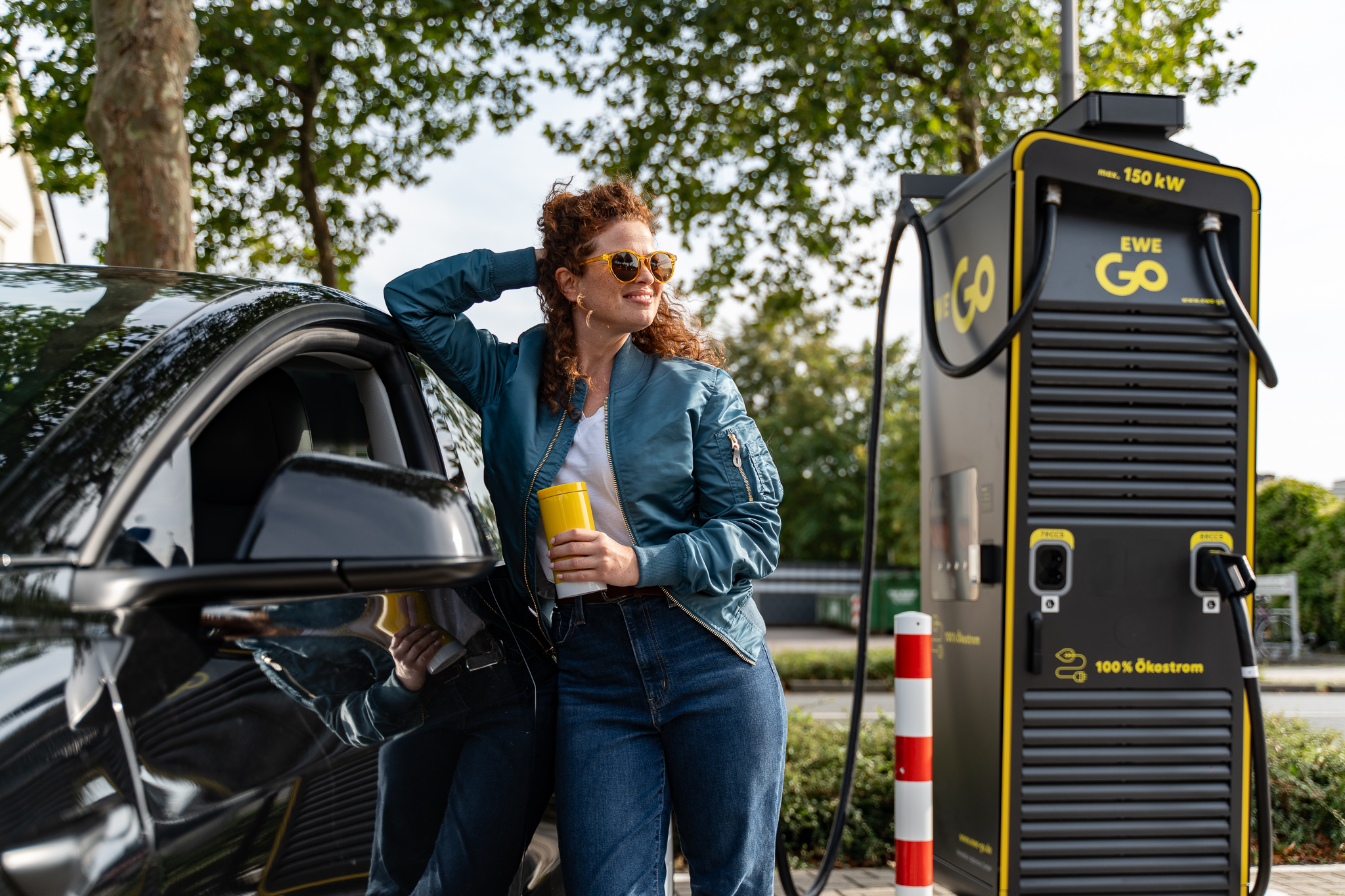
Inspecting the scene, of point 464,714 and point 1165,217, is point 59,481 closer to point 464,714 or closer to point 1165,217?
point 464,714

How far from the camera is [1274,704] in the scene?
14211mm

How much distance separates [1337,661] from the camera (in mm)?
20078

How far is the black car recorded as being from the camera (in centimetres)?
103

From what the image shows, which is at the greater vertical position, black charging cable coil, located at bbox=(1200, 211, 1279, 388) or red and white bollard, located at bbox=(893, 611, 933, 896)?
black charging cable coil, located at bbox=(1200, 211, 1279, 388)

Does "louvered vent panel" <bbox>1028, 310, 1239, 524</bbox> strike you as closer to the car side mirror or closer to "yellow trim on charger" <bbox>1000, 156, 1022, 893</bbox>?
"yellow trim on charger" <bbox>1000, 156, 1022, 893</bbox>

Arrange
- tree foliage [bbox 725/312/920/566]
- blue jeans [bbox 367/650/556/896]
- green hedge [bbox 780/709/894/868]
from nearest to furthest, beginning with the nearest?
blue jeans [bbox 367/650/556/896], green hedge [bbox 780/709/894/868], tree foliage [bbox 725/312/920/566]

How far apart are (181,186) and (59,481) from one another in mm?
4162

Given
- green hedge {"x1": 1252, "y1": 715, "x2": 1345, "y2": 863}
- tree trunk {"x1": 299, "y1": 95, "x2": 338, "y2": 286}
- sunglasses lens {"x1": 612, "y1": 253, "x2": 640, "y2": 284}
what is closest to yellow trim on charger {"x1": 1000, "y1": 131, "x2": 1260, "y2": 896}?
sunglasses lens {"x1": 612, "y1": 253, "x2": 640, "y2": 284}

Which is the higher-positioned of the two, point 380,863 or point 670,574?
point 670,574

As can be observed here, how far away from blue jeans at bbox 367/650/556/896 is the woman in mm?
85

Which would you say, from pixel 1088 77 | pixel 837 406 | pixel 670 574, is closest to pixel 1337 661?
pixel 1088 77

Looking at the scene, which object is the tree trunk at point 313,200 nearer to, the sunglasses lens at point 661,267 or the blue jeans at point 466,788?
the sunglasses lens at point 661,267

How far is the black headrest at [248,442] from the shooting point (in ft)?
5.25

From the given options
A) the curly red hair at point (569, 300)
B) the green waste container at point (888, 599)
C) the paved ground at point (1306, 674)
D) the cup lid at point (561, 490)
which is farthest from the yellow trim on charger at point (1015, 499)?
the green waste container at point (888, 599)
